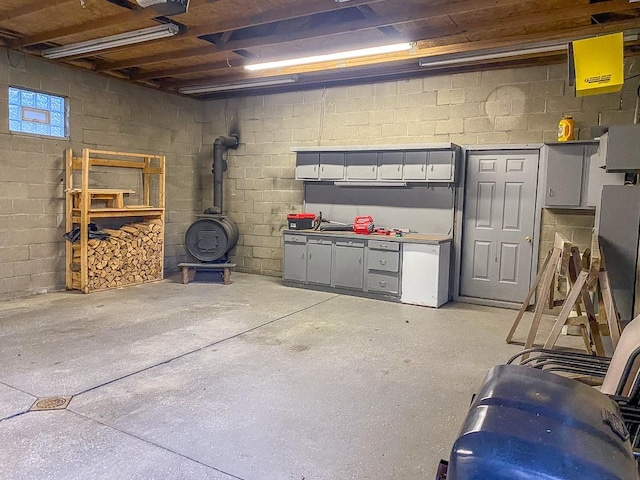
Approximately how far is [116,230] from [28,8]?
288cm

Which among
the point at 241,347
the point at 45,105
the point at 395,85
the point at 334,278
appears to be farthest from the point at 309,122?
the point at 241,347

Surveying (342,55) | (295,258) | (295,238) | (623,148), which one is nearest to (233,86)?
(342,55)

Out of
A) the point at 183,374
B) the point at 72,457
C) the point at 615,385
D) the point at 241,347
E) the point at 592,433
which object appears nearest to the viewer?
the point at 592,433

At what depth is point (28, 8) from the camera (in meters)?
4.22

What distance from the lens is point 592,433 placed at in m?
1.13

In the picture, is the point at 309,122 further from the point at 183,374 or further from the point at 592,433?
the point at 592,433

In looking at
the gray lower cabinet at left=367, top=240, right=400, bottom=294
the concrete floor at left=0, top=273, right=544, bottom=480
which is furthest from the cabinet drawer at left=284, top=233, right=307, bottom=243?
the concrete floor at left=0, top=273, right=544, bottom=480

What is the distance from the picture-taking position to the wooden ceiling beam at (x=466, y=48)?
426 centimetres

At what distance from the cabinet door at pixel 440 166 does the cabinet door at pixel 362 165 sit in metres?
0.72

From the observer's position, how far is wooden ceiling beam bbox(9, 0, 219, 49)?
13.7 feet

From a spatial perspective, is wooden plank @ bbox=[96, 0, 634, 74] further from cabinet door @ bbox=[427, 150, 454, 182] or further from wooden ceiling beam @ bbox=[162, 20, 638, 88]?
cabinet door @ bbox=[427, 150, 454, 182]

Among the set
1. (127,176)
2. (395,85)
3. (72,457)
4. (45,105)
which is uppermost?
(395,85)

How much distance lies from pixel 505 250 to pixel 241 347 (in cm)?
343

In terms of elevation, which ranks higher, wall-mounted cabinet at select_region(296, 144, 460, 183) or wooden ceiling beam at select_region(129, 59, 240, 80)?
wooden ceiling beam at select_region(129, 59, 240, 80)
